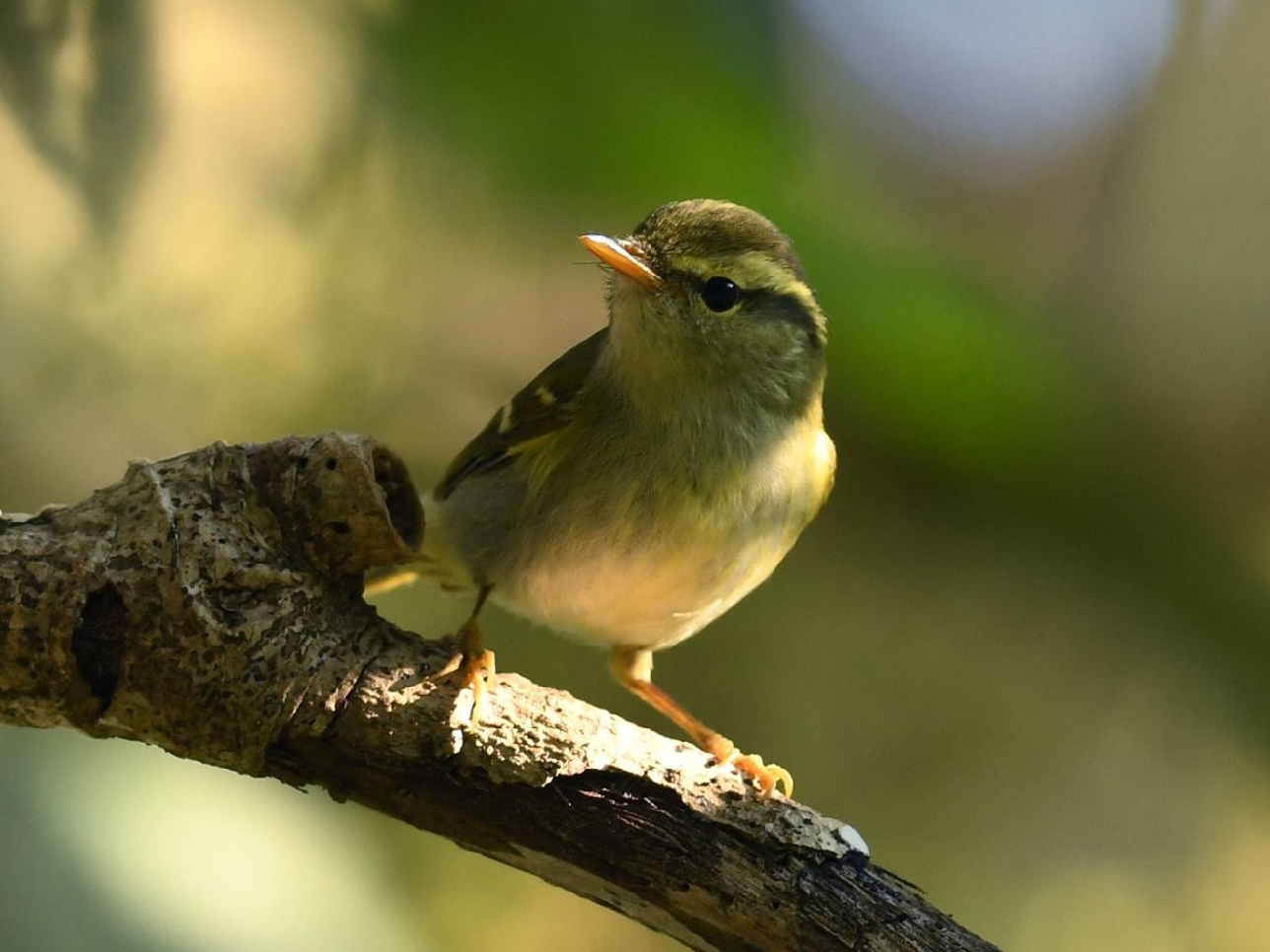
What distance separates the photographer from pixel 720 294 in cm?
202

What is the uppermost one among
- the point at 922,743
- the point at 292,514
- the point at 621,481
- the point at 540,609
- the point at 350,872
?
the point at 922,743

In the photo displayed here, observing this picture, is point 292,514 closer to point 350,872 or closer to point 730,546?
point 730,546

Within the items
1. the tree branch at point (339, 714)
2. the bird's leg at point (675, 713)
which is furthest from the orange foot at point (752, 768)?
the tree branch at point (339, 714)

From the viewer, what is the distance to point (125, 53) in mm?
2988

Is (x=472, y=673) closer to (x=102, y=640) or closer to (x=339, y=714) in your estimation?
(x=339, y=714)

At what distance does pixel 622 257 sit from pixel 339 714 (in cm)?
84

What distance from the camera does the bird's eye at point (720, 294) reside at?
2006 millimetres

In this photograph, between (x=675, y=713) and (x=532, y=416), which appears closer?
(x=532, y=416)

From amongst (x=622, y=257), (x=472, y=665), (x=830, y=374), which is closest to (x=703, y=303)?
(x=622, y=257)

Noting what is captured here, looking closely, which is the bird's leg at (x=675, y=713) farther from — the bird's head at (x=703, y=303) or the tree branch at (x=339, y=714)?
the bird's head at (x=703, y=303)

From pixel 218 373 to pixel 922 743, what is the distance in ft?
8.62

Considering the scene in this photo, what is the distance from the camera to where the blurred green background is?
9.93ft

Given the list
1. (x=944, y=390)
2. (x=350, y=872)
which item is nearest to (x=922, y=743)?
(x=944, y=390)

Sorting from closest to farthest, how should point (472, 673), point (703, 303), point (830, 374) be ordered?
point (472, 673) < point (703, 303) < point (830, 374)
